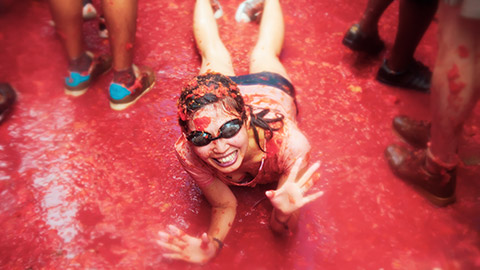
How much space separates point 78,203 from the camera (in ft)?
6.94

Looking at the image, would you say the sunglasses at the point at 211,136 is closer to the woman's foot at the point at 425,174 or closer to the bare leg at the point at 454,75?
the bare leg at the point at 454,75

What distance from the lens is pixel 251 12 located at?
10.6 feet

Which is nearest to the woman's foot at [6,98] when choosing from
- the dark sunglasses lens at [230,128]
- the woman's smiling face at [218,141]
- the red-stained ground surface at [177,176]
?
the red-stained ground surface at [177,176]

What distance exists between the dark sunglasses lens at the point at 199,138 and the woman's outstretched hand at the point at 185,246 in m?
0.40

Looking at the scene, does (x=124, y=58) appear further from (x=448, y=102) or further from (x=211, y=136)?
(x=448, y=102)

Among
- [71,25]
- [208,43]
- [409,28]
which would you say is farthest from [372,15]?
[71,25]

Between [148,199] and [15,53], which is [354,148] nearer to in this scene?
[148,199]

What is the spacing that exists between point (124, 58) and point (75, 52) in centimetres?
39

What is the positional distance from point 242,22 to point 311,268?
7.05ft

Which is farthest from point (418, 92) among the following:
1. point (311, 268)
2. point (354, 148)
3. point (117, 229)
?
point (117, 229)

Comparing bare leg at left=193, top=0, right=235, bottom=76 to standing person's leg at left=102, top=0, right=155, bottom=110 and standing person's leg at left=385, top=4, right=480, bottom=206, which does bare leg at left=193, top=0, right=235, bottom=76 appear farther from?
standing person's leg at left=385, top=4, right=480, bottom=206

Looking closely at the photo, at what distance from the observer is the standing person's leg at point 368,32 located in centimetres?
274

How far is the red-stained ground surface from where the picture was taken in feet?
6.22

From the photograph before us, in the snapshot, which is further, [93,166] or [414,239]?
[93,166]
